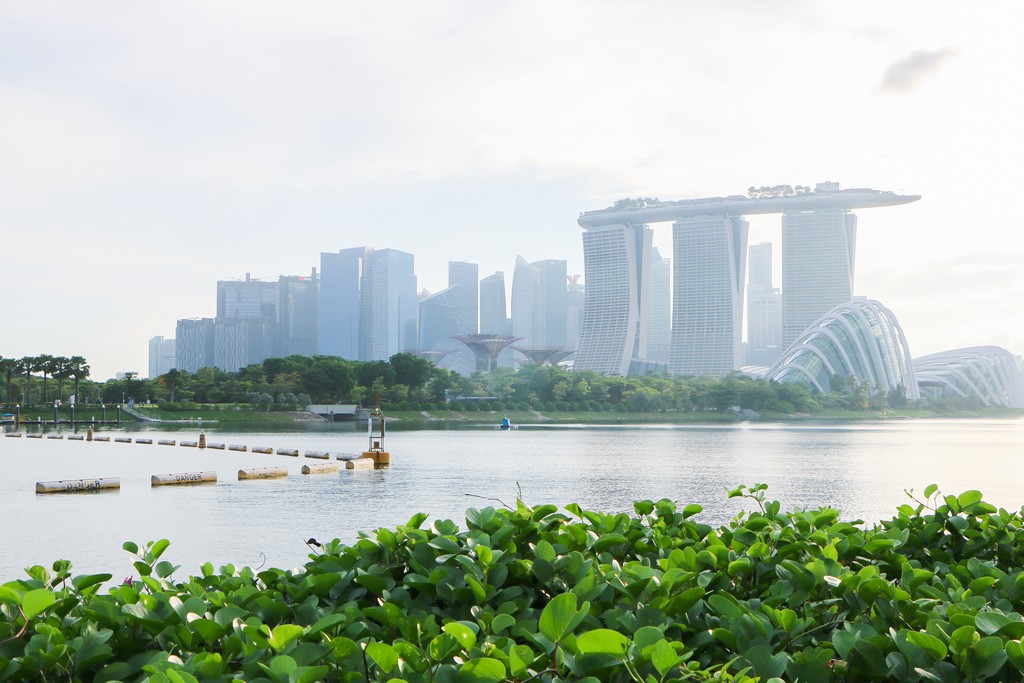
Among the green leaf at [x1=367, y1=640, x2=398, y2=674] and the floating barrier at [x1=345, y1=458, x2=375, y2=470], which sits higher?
the green leaf at [x1=367, y1=640, x2=398, y2=674]

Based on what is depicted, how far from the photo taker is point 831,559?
340 centimetres

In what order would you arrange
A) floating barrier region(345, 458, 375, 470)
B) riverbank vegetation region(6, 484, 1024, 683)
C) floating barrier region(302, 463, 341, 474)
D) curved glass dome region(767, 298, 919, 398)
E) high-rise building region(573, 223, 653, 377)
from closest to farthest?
1. riverbank vegetation region(6, 484, 1024, 683)
2. floating barrier region(302, 463, 341, 474)
3. floating barrier region(345, 458, 375, 470)
4. curved glass dome region(767, 298, 919, 398)
5. high-rise building region(573, 223, 653, 377)

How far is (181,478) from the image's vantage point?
100 feet

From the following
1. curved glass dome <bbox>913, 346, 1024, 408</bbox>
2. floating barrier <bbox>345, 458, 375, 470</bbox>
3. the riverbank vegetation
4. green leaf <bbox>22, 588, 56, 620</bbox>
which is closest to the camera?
the riverbank vegetation

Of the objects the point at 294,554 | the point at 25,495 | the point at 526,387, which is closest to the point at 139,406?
the point at 526,387

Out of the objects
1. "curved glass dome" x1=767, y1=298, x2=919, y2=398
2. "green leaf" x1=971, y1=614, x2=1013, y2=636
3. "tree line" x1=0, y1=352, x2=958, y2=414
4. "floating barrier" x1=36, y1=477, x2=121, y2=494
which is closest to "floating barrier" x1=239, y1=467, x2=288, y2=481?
"floating barrier" x1=36, y1=477, x2=121, y2=494

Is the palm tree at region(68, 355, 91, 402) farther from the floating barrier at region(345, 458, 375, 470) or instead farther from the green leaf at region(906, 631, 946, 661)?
the green leaf at region(906, 631, 946, 661)

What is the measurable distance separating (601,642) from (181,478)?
30676 mm

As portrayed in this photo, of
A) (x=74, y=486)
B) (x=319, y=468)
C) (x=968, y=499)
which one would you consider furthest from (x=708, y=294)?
(x=968, y=499)

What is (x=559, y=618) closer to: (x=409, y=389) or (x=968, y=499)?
(x=968, y=499)

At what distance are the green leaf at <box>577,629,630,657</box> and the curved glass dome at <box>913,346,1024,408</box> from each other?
6593 inches

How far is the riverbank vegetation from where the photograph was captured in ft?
7.61

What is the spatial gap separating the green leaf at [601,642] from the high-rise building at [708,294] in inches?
6792

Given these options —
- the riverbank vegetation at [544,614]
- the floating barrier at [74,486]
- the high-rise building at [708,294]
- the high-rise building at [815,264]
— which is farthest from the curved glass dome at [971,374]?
the riverbank vegetation at [544,614]
